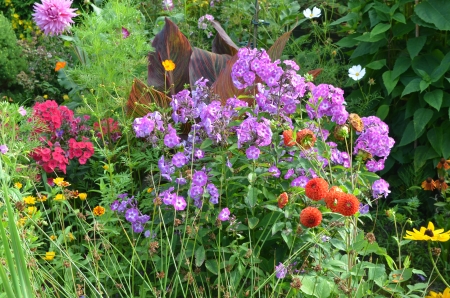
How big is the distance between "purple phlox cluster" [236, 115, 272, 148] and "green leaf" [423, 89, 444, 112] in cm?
146

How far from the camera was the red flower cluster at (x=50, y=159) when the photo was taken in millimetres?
3281

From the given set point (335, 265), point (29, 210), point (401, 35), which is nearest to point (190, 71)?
point (401, 35)

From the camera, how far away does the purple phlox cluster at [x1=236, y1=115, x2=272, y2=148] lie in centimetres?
236

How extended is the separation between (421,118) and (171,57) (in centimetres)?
150

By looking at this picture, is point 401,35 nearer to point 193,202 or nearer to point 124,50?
point 124,50

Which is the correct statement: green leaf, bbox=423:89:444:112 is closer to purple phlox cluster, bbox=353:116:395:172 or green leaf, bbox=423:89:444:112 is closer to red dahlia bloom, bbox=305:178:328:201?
purple phlox cluster, bbox=353:116:395:172

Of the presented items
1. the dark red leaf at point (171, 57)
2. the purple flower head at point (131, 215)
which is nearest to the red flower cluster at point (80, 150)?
the dark red leaf at point (171, 57)

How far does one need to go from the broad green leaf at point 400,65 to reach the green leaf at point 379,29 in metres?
0.20

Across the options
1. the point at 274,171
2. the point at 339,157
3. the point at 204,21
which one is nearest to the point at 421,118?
the point at 339,157

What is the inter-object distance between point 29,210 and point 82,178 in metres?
1.14

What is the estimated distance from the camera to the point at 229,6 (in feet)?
17.3

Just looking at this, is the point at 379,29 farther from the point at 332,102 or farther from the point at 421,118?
the point at 332,102

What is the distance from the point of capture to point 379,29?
145 inches

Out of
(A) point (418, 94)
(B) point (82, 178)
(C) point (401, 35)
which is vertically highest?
(C) point (401, 35)
